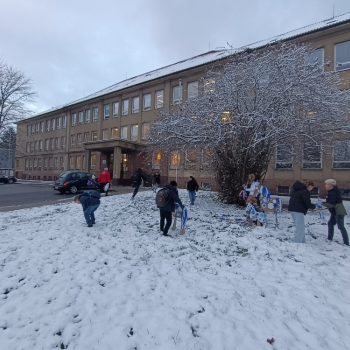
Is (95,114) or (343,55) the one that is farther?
(95,114)

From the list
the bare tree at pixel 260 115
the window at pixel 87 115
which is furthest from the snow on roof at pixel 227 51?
the window at pixel 87 115

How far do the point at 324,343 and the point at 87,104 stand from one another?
35845 mm

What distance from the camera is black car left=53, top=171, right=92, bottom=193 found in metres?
16.9

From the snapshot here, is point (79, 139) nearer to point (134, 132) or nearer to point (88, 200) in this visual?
point (134, 132)

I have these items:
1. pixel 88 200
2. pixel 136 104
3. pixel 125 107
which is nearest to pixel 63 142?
pixel 125 107

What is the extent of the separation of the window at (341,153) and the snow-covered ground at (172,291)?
7.39m

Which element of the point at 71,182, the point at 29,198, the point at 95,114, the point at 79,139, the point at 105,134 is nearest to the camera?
the point at 29,198

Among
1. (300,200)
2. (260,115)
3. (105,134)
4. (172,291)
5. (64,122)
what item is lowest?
(172,291)

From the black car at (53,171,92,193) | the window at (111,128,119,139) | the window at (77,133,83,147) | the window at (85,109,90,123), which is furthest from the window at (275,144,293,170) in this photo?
the window at (77,133,83,147)

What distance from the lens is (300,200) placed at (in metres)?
5.79

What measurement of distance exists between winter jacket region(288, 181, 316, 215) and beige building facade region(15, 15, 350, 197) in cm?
753

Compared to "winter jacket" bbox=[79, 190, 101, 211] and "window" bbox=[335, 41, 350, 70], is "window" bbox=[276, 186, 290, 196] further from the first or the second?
→ "winter jacket" bbox=[79, 190, 101, 211]

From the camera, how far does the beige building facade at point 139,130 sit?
16062 millimetres

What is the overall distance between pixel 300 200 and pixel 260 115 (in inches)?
171
